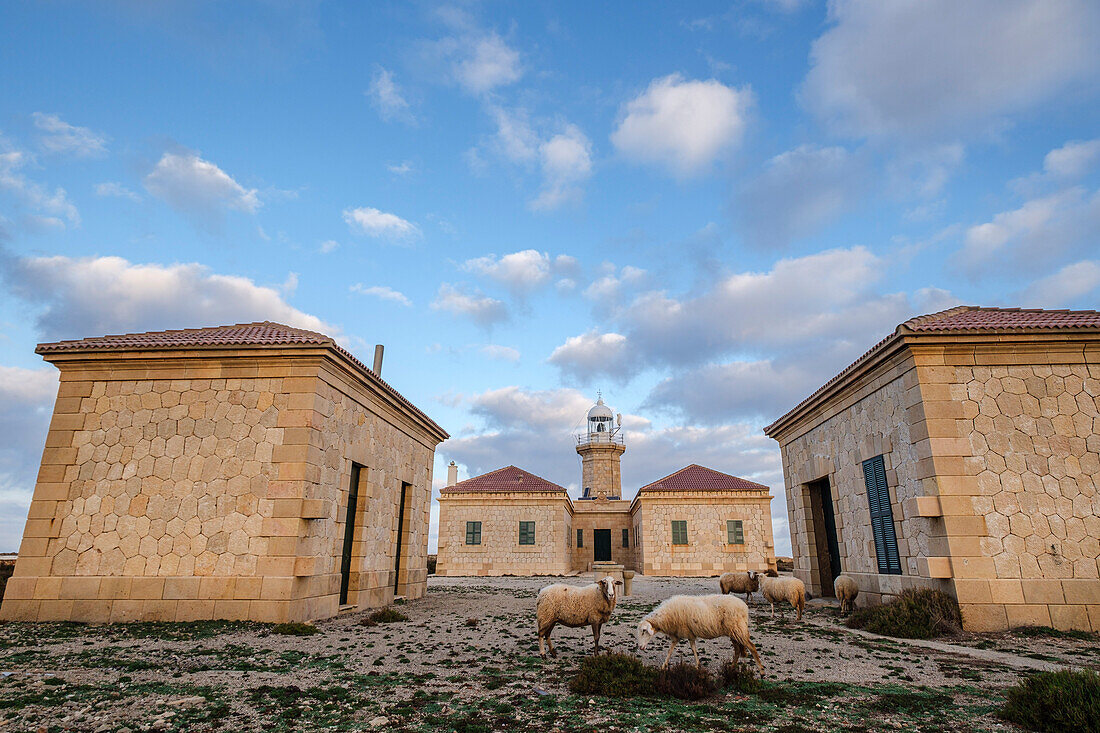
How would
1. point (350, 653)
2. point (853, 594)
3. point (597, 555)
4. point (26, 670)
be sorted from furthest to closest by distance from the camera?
point (597, 555) < point (853, 594) < point (350, 653) < point (26, 670)

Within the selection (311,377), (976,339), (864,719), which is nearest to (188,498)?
(311,377)

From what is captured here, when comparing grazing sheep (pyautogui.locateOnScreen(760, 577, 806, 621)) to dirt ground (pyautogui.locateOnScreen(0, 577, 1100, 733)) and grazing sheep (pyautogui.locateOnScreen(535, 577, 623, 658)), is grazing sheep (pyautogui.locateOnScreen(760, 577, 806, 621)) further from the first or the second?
grazing sheep (pyautogui.locateOnScreen(535, 577, 623, 658))

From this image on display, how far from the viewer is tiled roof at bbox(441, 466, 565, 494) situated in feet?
91.6

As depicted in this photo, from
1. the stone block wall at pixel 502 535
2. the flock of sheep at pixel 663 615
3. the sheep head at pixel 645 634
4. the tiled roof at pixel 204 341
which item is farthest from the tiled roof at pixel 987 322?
the stone block wall at pixel 502 535

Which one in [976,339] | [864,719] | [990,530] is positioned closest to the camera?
[864,719]

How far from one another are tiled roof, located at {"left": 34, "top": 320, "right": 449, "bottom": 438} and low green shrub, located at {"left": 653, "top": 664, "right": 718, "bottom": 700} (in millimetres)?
7295

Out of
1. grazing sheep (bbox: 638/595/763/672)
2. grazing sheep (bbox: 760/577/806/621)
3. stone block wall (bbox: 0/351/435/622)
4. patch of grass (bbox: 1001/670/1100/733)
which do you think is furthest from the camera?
grazing sheep (bbox: 760/577/806/621)

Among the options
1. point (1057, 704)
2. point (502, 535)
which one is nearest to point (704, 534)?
point (502, 535)

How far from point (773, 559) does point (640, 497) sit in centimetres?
676

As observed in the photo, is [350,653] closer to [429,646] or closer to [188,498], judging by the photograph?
[429,646]

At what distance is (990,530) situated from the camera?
8398 mm

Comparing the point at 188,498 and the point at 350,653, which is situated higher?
the point at 188,498

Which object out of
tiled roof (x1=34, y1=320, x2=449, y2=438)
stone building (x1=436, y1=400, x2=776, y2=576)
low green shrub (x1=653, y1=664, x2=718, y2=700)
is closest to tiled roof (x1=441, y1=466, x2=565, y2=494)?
stone building (x1=436, y1=400, x2=776, y2=576)

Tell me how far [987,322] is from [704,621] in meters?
7.85
